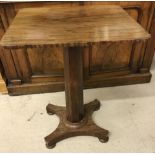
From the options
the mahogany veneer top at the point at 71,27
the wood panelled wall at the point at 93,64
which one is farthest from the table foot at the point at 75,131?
the mahogany veneer top at the point at 71,27

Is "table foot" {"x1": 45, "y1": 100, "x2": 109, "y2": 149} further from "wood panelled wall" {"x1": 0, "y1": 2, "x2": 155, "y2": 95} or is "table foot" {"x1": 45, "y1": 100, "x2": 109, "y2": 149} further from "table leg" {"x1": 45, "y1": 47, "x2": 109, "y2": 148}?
"wood panelled wall" {"x1": 0, "y1": 2, "x2": 155, "y2": 95}

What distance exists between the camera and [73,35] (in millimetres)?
840

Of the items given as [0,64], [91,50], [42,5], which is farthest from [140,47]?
[0,64]

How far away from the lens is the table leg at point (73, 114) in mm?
1110

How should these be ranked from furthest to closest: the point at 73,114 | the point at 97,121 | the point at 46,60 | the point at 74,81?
the point at 46,60, the point at 97,121, the point at 73,114, the point at 74,81

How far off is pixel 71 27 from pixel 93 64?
77cm

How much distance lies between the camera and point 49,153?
125 centimetres

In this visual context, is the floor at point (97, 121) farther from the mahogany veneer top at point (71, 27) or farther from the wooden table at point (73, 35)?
the mahogany veneer top at point (71, 27)

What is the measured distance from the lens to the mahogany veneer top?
797 millimetres

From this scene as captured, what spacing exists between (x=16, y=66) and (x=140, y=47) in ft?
3.48

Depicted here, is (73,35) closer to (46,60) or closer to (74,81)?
(74,81)


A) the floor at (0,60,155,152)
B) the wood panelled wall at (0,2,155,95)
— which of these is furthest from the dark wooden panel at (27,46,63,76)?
the floor at (0,60,155,152)

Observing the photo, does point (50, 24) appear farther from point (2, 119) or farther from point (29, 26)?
point (2, 119)

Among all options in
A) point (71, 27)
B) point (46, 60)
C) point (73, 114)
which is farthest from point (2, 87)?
point (71, 27)
